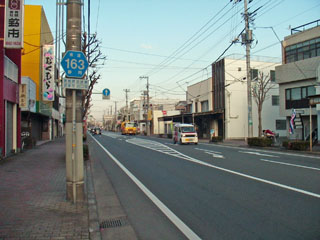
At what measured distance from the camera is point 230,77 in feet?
132

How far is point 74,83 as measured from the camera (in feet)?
22.3

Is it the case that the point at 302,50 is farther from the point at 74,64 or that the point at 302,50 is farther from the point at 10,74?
the point at 74,64

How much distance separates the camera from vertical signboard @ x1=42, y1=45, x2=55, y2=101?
2697cm

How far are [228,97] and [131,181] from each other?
32378mm

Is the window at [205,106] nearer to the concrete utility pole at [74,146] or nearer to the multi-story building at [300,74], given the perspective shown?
the multi-story building at [300,74]

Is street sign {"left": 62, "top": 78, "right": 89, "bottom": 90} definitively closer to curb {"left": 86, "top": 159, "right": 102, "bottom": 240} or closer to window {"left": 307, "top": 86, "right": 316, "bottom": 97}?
curb {"left": 86, "top": 159, "right": 102, "bottom": 240}

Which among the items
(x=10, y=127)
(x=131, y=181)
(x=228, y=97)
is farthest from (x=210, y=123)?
(x=131, y=181)

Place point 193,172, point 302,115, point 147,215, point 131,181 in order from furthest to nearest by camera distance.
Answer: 1. point 302,115
2. point 193,172
3. point 131,181
4. point 147,215

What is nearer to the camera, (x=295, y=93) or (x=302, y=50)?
(x=302, y=50)

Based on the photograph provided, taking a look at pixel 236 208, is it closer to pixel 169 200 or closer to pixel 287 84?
pixel 169 200

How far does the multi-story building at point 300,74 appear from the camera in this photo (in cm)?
2817

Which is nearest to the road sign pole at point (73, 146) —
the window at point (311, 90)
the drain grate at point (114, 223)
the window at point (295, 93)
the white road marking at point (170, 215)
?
the drain grate at point (114, 223)

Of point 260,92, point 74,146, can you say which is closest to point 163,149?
point 74,146

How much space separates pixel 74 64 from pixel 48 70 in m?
22.5
